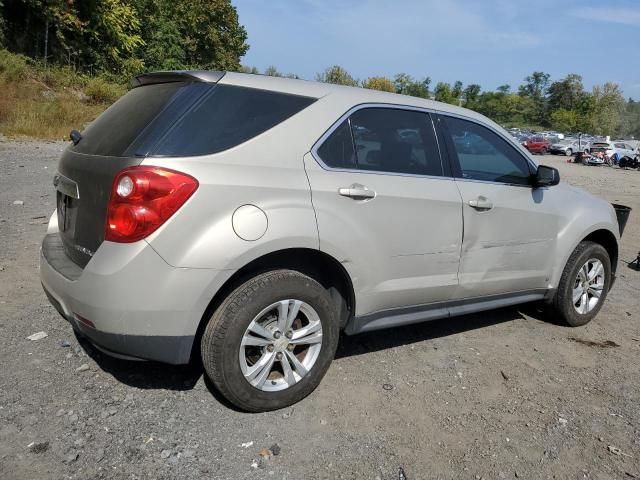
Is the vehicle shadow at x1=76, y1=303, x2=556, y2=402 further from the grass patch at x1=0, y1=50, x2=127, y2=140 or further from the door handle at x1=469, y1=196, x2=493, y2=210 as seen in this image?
the grass patch at x1=0, y1=50, x2=127, y2=140

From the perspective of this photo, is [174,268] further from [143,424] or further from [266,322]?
[143,424]

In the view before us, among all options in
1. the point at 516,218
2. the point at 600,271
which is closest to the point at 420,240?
the point at 516,218

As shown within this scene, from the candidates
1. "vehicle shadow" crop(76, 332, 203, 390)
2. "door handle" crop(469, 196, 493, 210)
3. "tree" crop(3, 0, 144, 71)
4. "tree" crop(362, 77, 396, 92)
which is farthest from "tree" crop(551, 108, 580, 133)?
"vehicle shadow" crop(76, 332, 203, 390)

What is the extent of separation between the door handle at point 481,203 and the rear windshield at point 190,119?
1.32 m

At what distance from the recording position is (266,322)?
2.93 metres

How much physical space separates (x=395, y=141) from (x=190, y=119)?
4.33ft

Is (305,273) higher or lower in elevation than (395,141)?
lower

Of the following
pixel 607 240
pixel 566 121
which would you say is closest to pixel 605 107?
pixel 566 121

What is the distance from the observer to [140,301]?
100 inches

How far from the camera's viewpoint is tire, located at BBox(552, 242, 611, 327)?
448 cm

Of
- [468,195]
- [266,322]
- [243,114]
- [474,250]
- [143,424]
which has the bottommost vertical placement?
[143,424]

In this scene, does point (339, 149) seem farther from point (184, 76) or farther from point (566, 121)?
point (566, 121)

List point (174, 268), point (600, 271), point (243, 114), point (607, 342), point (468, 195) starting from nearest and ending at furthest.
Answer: point (174, 268) < point (243, 114) < point (468, 195) < point (607, 342) < point (600, 271)

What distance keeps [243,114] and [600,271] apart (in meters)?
3.56
